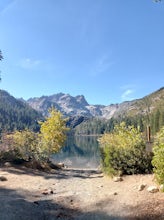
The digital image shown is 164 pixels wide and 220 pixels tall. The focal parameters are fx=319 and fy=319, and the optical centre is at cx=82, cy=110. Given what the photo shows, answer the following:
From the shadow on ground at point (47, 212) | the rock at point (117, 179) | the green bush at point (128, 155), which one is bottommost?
the shadow on ground at point (47, 212)

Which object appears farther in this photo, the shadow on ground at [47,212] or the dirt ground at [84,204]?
the dirt ground at [84,204]

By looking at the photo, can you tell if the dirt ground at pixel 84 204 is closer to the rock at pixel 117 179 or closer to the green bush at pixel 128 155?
the rock at pixel 117 179

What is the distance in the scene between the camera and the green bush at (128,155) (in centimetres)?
2038

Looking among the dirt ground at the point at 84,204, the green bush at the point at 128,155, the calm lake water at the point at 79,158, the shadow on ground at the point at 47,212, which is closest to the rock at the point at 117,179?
the dirt ground at the point at 84,204

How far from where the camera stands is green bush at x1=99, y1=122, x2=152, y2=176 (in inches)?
802

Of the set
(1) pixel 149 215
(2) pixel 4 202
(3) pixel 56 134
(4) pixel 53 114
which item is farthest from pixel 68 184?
(4) pixel 53 114

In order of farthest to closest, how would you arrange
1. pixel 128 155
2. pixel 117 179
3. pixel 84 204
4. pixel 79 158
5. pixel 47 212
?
pixel 79 158 < pixel 128 155 < pixel 117 179 < pixel 84 204 < pixel 47 212

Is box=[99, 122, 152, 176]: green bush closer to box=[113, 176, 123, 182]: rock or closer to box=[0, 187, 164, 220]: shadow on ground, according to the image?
box=[113, 176, 123, 182]: rock

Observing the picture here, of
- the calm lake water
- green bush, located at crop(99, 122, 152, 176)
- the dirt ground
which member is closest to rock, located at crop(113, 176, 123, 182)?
the dirt ground

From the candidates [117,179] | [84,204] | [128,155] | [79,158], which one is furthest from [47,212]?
[79,158]

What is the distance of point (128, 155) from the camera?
2081 centimetres

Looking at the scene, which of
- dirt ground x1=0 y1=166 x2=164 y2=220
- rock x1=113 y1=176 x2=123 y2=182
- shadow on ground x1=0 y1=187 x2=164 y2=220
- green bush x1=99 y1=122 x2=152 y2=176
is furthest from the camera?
green bush x1=99 y1=122 x2=152 y2=176

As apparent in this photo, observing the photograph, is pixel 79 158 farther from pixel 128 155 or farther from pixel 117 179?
pixel 117 179

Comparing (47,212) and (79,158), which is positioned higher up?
(47,212)
